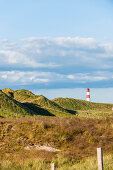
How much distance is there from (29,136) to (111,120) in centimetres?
1087

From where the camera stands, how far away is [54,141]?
21875 millimetres

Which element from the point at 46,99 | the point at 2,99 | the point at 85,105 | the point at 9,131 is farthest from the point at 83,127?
the point at 85,105

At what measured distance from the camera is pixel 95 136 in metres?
23.2

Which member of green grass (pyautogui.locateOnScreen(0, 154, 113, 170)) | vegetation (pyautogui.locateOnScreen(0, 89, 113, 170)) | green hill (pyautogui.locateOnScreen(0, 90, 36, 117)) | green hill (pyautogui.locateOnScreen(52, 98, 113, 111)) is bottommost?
green grass (pyautogui.locateOnScreen(0, 154, 113, 170))

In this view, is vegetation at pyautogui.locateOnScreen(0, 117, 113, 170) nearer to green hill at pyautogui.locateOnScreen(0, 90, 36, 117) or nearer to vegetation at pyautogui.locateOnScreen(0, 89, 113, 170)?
vegetation at pyautogui.locateOnScreen(0, 89, 113, 170)

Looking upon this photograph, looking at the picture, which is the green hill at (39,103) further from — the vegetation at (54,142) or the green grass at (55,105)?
the vegetation at (54,142)

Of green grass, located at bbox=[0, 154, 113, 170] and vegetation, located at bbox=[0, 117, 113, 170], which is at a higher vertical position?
vegetation, located at bbox=[0, 117, 113, 170]

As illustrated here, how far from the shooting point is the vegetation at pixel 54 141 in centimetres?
1659

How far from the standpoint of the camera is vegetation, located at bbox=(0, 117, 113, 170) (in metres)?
16.6

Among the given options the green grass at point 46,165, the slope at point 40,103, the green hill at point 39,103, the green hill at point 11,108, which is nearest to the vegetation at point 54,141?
the green grass at point 46,165

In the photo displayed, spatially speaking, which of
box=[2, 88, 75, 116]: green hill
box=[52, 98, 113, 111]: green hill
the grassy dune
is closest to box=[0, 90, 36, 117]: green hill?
the grassy dune

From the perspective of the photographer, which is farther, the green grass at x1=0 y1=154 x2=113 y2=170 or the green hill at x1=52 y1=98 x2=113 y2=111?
the green hill at x1=52 y1=98 x2=113 y2=111

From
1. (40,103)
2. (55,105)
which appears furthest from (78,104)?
(40,103)

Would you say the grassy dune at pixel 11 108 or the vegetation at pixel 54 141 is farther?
the grassy dune at pixel 11 108
